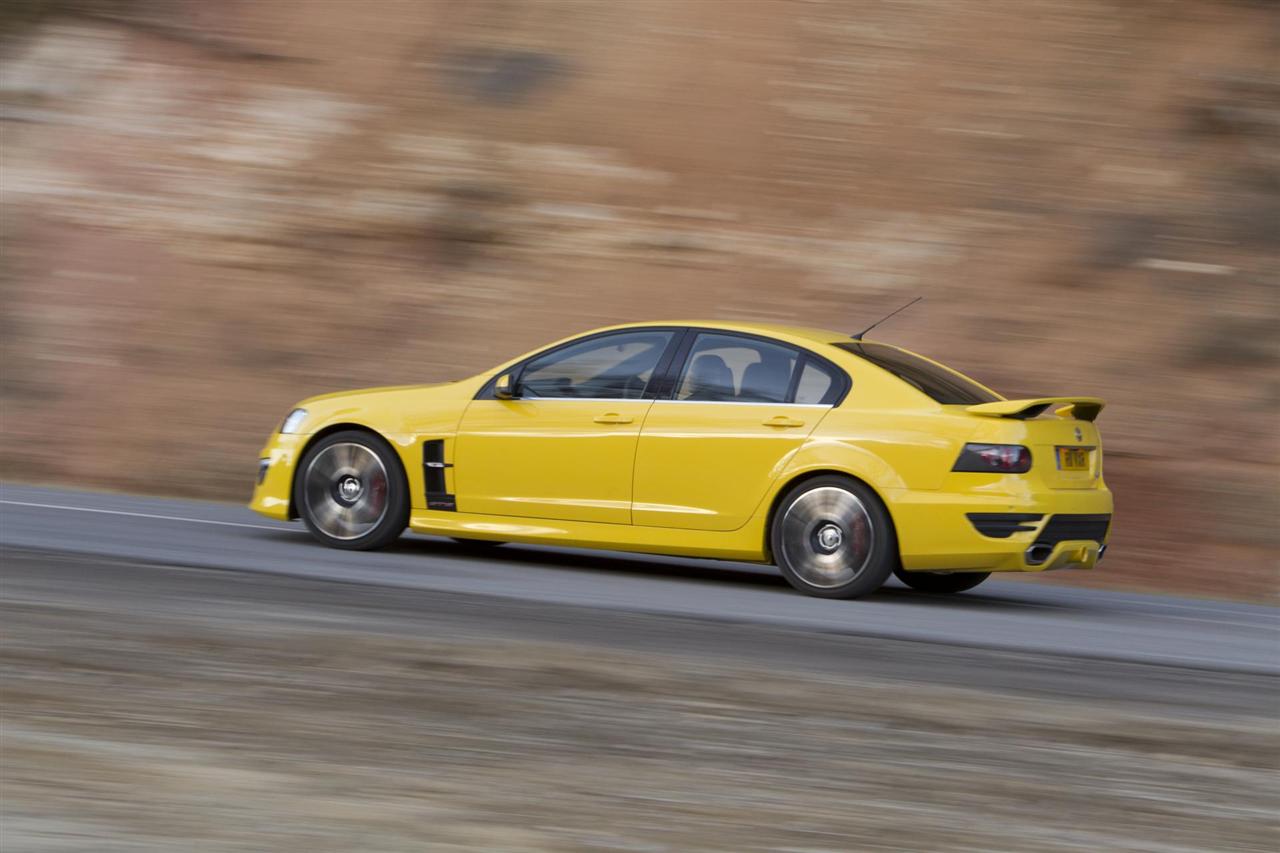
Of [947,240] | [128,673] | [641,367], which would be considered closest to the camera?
[128,673]

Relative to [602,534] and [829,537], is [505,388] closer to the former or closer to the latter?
[602,534]

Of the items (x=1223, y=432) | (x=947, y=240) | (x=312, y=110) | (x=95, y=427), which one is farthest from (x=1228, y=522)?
(x=312, y=110)

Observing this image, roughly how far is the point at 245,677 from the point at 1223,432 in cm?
997

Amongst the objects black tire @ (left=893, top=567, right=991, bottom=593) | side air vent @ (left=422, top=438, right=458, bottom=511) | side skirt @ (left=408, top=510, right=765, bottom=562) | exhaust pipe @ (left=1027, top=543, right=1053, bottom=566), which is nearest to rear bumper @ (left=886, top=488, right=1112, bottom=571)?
exhaust pipe @ (left=1027, top=543, right=1053, bottom=566)

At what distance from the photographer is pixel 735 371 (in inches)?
384

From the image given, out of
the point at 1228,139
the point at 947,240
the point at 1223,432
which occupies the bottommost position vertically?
the point at 1223,432

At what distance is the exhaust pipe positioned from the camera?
9.07m

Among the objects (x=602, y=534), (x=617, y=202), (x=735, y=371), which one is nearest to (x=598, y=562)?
(x=602, y=534)

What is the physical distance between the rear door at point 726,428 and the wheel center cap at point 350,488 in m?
1.85

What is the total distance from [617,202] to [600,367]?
9.04 metres

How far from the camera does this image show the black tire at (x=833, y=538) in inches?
361

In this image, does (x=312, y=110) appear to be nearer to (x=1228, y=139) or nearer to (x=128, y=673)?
(x=1228, y=139)

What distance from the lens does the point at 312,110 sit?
20.9m

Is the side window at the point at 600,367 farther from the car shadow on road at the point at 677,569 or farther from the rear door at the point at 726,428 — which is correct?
the car shadow on road at the point at 677,569
